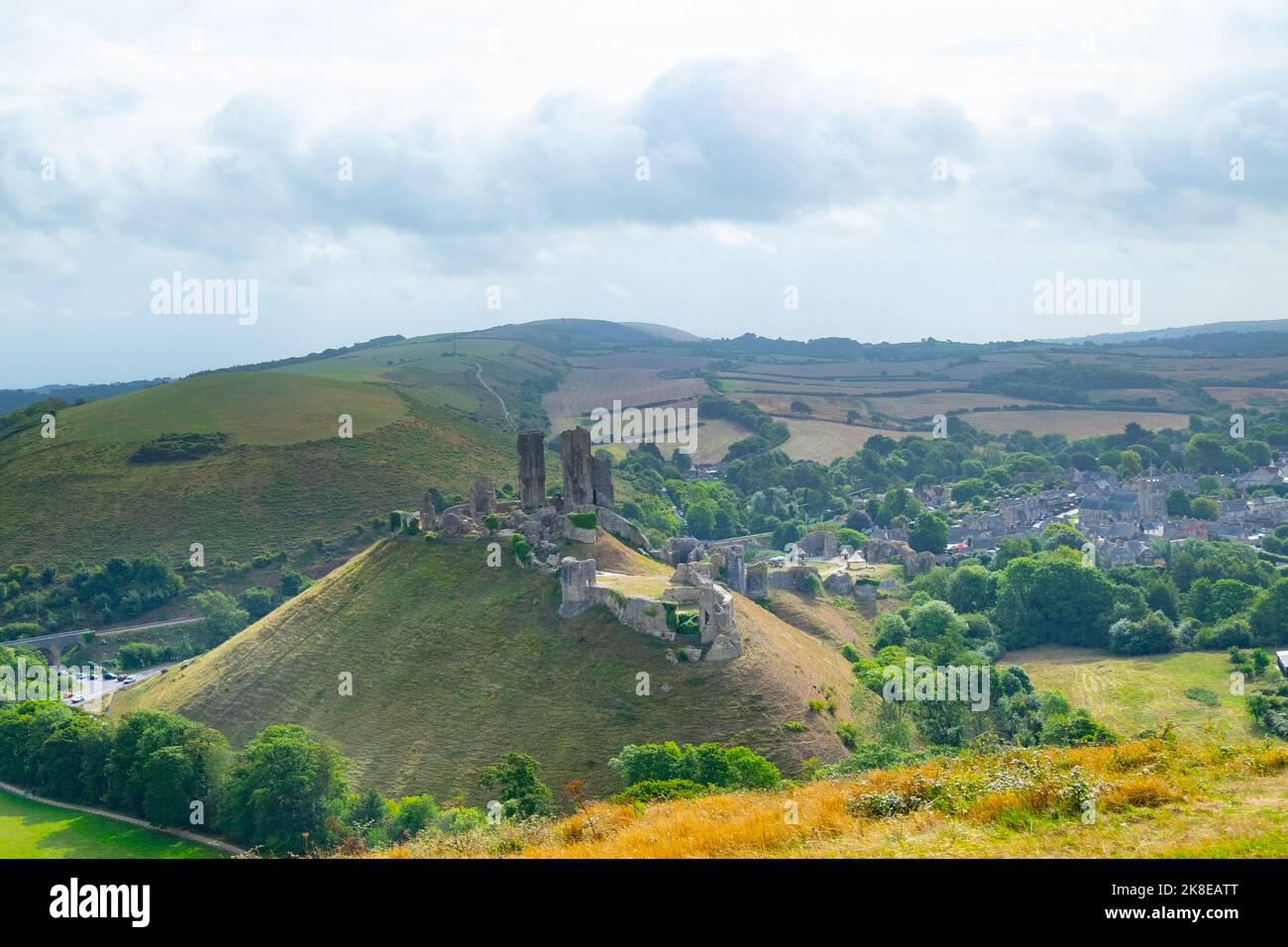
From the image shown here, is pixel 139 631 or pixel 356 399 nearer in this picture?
pixel 139 631

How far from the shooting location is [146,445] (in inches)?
4845

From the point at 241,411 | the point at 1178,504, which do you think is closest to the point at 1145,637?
the point at 1178,504

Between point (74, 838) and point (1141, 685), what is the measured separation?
6136 cm

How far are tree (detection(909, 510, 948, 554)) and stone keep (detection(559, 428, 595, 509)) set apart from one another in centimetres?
6911

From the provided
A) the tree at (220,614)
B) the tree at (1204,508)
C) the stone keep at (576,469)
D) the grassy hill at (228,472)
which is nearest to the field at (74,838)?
the stone keep at (576,469)

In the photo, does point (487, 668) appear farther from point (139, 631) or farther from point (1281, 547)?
point (1281, 547)

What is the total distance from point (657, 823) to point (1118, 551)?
99.3 meters

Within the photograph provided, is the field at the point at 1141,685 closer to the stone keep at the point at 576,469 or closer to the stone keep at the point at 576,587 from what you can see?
the stone keep at the point at 576,587

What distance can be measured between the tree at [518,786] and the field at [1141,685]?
32035mm

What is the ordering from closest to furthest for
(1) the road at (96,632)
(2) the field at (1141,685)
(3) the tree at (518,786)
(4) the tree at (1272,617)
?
(3) the tree at (518,786), (2) the field at (1141,685), (4) the tree at (1272,617), (1) the road at (96,632)

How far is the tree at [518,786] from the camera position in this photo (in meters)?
41.0

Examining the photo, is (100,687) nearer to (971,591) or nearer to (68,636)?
(68,636)

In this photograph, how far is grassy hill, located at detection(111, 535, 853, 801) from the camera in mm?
47594
